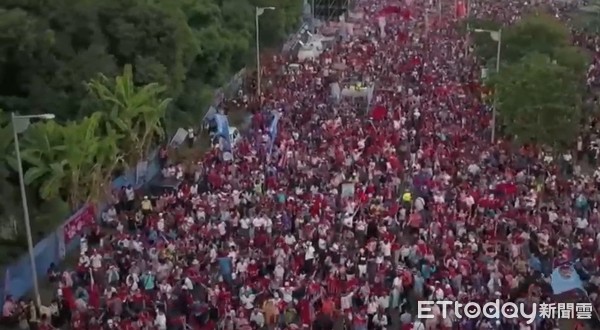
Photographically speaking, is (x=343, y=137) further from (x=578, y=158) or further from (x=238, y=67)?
(x=238, y=67)

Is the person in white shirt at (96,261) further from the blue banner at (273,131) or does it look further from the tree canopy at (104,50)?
the blue banner at (273,131)

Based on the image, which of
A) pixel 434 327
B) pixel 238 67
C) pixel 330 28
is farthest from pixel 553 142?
pixel 330 28

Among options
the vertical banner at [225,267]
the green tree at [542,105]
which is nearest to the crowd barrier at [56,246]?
the vertical banner at [225,267]

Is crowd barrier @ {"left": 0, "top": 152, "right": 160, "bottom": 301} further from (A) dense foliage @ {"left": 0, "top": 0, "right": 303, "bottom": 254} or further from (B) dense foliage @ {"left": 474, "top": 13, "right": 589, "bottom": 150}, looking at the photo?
(B) dense foliage @ {"left": 474, "top": 13, "right": 589, "bottom": 150}

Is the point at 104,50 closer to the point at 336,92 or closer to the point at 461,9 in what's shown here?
the point at 336,92
